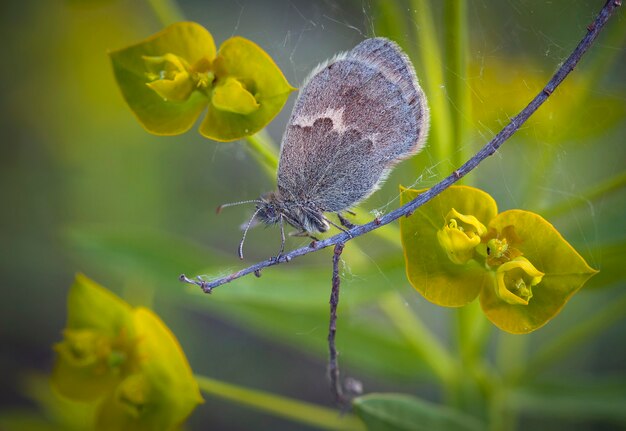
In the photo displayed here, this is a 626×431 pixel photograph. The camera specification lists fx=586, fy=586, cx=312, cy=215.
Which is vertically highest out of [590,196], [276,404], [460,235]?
[460,235]

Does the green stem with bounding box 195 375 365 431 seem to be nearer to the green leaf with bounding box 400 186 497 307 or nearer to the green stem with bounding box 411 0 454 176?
→ the green leaf with bounding box 400 186 497 307

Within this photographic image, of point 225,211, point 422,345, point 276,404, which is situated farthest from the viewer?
point 225,211

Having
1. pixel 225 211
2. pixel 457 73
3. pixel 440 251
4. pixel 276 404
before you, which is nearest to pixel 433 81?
pixel 457 73

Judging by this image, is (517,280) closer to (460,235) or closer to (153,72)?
(460,235)

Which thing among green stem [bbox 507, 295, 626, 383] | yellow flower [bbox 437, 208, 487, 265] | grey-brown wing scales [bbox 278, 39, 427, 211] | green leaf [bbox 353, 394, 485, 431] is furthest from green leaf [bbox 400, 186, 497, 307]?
green stem [bbox 507, 295, 626, 383]

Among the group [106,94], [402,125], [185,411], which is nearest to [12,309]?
[106,94]

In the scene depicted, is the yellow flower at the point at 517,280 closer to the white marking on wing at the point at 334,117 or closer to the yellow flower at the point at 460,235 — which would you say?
the yellow flower at the point at 460,235

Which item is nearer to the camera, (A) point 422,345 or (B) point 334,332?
(B) point 334,332
